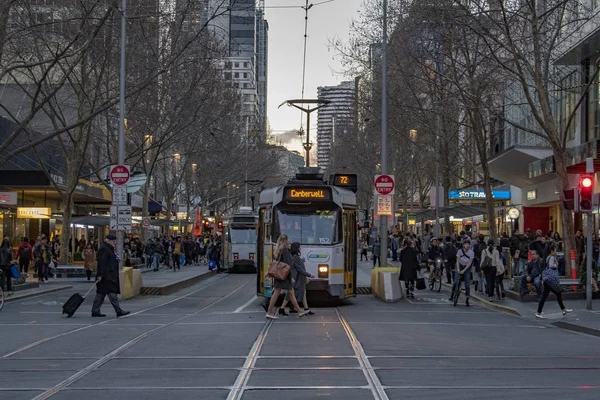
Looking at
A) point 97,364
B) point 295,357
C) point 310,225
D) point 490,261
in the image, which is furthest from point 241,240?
point 97,364

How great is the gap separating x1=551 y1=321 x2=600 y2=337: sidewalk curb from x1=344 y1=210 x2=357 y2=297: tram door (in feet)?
19.0

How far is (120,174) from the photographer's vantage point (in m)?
27.8

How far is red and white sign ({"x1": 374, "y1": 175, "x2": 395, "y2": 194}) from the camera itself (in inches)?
1107

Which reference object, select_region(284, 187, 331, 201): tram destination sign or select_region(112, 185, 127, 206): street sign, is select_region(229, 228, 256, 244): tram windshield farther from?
select_region(284, 187, 331, 201): tram destination sign

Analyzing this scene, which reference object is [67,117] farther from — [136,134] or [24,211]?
[24,211]

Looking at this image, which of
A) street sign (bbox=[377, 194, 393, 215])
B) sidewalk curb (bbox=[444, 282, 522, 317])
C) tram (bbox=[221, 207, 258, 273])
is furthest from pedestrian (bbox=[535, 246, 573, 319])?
tram (bbox=[221, 207, 258, 273])

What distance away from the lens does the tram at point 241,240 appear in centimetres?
5094

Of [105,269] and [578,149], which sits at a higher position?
[578,149]

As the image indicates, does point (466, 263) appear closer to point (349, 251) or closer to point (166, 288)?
point (349, 251)

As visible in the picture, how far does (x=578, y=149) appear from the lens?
111 feet

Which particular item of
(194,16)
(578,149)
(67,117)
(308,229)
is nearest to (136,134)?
(67,117)

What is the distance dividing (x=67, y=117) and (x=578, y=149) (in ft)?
124

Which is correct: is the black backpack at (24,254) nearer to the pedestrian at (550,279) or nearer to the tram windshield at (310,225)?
the tram windshield at (310,225)

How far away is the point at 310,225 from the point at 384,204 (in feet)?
18.2
